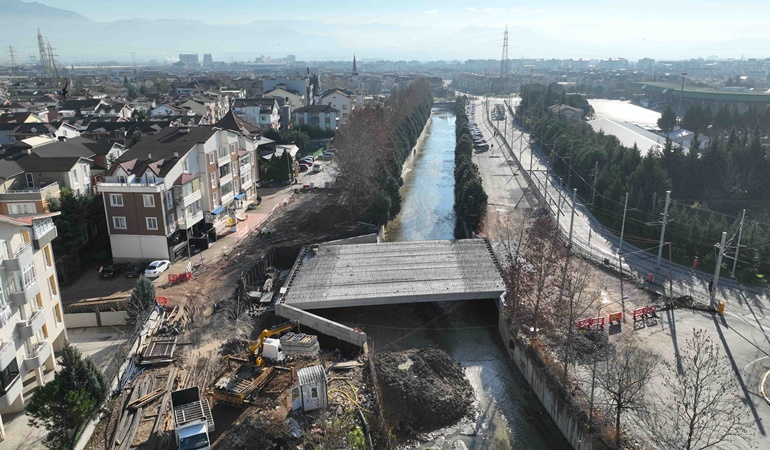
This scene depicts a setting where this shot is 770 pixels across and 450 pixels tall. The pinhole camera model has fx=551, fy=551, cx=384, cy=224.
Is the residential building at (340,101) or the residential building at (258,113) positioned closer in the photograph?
the residential building at (258,113)

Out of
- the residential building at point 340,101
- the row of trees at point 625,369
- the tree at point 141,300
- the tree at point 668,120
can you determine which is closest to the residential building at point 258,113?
the residential building at point 340,101

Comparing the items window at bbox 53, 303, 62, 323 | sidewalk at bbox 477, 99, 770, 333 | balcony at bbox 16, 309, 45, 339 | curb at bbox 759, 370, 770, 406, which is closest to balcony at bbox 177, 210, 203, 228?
window at bbox 53, 303, 62, 323

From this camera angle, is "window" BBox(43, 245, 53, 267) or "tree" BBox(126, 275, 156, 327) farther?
"tree" BBox(126, 275, 156, 327)

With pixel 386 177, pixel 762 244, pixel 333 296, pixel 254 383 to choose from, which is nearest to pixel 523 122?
pixel 386 177

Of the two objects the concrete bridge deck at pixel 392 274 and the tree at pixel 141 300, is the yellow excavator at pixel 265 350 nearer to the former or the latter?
the concrete bridge deck at pixel 392 274

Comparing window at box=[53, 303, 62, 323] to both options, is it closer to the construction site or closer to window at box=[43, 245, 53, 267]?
window at box=[43, 245, 53, 267]

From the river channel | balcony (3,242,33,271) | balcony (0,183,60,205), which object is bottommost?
the river channel

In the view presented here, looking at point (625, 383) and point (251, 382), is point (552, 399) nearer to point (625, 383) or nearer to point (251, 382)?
point (625, 383)

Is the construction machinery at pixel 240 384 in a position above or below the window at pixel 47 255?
below
